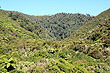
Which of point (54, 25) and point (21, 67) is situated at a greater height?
point (54, 25)

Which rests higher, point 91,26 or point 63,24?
point 63,24

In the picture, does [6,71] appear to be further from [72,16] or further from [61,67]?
[72,16]

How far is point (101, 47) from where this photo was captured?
19578 mm

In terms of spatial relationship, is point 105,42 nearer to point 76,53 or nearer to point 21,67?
point 76,53

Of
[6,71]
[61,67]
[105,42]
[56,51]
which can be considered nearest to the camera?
[6,71]

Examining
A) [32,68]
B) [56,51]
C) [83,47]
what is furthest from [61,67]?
[83,47]

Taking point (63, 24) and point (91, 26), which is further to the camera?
point (63, 24)

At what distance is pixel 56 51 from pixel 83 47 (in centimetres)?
534

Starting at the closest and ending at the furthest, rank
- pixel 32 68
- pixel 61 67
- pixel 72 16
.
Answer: pixel 32 68, pixel 61 67, pixel 72 16

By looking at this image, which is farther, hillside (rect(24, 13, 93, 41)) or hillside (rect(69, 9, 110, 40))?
hillside (rect(24, 13, 93, 41))

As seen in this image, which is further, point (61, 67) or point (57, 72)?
point (61, 67)

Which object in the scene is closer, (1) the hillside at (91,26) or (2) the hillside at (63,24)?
(1) the hillside at (91,26)

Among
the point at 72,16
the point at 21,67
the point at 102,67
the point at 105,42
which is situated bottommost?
the point at 102,67

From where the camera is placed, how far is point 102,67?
1341 cm
